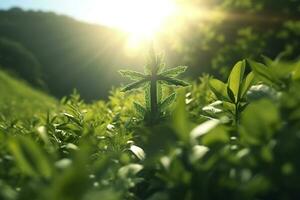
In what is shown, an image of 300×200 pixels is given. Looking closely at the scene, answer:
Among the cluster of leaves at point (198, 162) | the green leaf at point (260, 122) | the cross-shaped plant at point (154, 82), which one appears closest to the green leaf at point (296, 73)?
the cluster of leaves at point (198, 162)

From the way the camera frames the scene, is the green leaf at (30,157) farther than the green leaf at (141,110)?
No

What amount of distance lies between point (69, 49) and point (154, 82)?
190 ft

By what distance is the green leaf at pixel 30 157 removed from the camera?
0.98m

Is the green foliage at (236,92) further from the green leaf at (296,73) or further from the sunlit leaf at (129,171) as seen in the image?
the sunlit leaf at (129,171)

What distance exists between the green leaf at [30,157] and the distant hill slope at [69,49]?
49946 millimetres

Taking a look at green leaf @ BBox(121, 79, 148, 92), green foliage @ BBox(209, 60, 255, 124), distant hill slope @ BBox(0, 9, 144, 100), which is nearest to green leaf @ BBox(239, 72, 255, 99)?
green foliage @ BBox(209, 60, 255, 124)

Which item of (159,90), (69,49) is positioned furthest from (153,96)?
(69,49)

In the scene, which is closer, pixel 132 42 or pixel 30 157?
pixel 30 157

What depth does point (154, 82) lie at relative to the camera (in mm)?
1794

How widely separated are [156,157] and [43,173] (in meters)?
0.26

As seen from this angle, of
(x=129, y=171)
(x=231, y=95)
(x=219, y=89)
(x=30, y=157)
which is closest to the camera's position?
(x=30, y=157)

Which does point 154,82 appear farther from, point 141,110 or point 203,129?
point 203,129

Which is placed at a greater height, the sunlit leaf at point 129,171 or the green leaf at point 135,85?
the green leaf at point 135,85

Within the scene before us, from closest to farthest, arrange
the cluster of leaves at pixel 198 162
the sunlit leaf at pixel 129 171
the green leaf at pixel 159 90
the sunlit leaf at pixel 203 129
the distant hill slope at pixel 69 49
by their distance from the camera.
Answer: the cluster of leaves at pixel 198 162 → the sunlit leaf at pixel 203 129 → the sunlit leaf at pixel 129 171 → the green leaf at pixel 159 90 → the distant hill slope at pixel 69 49
